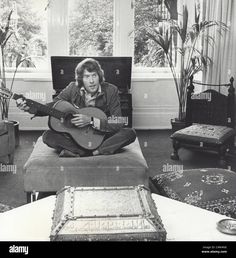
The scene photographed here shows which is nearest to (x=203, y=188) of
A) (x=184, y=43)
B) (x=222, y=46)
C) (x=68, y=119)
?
(x=68, y=119)

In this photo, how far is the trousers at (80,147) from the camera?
3.50 m

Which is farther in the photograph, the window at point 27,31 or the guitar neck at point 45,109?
the window at point 27,31

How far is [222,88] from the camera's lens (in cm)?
573

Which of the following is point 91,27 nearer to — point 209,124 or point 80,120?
point 209,124

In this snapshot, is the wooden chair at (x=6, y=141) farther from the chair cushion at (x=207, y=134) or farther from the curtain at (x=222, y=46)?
the curtain at (x=222, y=46)

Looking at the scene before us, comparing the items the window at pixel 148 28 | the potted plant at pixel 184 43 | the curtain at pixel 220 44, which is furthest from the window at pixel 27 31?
the curtain at pixel 220 44

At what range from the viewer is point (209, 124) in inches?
210

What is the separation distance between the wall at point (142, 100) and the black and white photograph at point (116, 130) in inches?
0.6

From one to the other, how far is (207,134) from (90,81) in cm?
182

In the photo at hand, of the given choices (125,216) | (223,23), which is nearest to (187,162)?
(223,23)

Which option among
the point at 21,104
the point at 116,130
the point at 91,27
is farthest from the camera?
the point at 91,27

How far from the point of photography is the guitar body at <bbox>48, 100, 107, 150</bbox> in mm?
3461

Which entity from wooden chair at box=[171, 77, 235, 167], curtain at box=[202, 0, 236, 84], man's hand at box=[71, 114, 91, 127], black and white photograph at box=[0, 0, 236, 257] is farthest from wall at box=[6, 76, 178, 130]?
man's hand at box=[71, 114, 91, 127]
